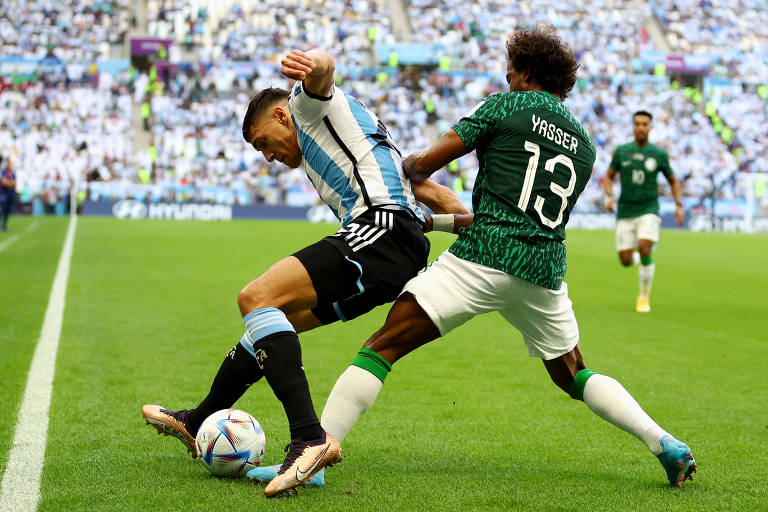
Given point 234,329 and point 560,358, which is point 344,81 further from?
point 560,358

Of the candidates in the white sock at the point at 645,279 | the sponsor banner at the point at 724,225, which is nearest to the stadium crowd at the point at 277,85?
the sponsor banner at the point at 724,225

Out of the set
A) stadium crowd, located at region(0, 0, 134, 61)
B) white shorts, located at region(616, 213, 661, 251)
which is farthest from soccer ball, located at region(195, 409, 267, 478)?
stadium crowd, located at region(0, 0, 134, 61)

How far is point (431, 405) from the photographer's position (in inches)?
223

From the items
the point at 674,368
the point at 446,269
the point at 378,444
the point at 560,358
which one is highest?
the point at 446,269

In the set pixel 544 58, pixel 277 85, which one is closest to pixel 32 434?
pixel 544 58

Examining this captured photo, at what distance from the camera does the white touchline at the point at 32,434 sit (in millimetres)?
3582

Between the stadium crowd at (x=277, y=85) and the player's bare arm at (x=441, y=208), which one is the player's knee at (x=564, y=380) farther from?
the stadium crowd at (x=277, y=85)

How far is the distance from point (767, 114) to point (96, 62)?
30.9m

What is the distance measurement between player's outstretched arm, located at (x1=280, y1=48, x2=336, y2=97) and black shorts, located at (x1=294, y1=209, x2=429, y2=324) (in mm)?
618

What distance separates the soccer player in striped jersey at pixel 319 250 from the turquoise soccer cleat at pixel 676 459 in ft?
4.35

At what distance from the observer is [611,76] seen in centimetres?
4269

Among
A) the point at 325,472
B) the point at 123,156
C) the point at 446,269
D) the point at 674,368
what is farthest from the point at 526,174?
the point at 123,156

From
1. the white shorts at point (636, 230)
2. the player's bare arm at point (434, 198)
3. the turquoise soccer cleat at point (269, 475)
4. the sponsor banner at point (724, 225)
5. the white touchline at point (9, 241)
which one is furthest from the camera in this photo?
the sponsor banner at point (724, 225)

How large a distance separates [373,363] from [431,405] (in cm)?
198
